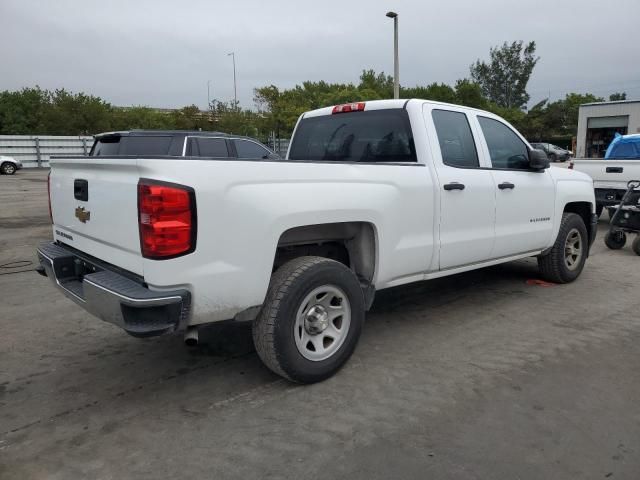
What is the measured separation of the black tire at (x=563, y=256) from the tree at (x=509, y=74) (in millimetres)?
81227

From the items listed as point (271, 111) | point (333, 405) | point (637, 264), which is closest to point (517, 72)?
point (271, 111)

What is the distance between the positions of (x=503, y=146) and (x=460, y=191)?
3.60 ft

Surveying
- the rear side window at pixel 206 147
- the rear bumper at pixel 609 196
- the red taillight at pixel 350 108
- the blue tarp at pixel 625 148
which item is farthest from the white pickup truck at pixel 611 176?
the rear side window at pixel 206 147

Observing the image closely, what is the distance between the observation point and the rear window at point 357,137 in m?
4.41

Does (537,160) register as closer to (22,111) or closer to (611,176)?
(611,176)

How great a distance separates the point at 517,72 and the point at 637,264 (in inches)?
3247

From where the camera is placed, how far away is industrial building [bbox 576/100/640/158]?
36.7 meters

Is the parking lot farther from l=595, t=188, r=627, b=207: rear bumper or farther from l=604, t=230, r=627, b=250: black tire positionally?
l=595, t=188, r=627, b=207: rear bumper

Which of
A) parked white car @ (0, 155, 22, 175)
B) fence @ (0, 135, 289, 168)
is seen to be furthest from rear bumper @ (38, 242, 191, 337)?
fence @ (0, 135, 289, 168)

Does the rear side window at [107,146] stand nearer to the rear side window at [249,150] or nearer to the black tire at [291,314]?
the rear side window at [249,150]

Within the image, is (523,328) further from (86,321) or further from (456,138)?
(86,321)

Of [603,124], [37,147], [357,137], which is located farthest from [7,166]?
[603,124]

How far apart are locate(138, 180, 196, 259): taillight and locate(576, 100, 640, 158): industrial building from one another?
3942cm

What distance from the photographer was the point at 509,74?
81.4 metres
